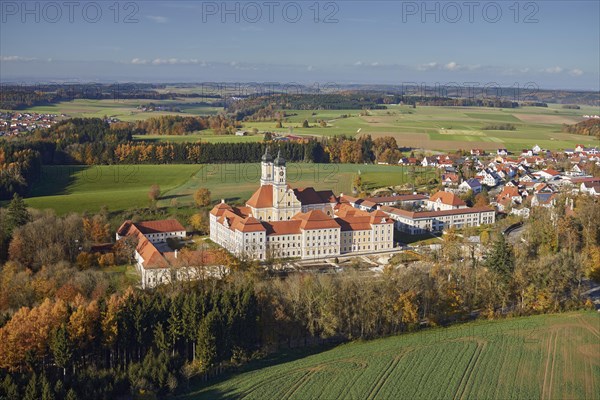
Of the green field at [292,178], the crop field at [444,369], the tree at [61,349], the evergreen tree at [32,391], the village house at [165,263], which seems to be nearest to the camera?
the evergreen tree at [32,391]

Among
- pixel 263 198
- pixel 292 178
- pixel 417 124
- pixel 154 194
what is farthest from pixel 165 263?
pixel 417 124

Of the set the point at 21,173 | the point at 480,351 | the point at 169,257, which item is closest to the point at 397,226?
the point at 169,257

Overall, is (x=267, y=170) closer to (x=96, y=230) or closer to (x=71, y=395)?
(x=96, y=230)

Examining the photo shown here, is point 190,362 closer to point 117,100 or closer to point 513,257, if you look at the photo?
point 513,257

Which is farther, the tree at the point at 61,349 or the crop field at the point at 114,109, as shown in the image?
the crop field at the point at 114,109

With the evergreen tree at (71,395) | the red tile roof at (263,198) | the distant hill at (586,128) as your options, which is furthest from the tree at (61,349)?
the distant hill at (586,128)

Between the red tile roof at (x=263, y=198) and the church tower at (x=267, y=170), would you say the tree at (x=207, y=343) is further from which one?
the church tower at (x=267, y=170)
